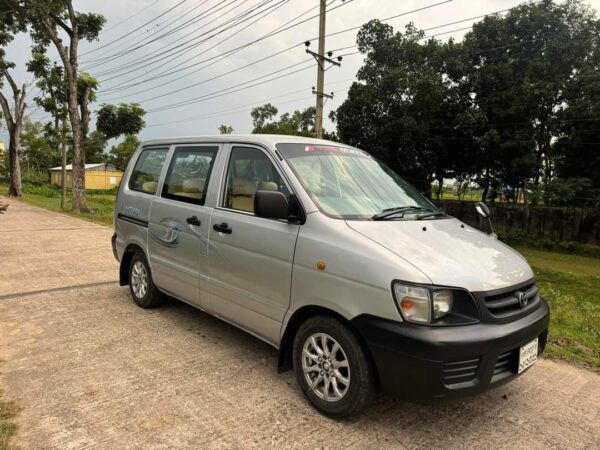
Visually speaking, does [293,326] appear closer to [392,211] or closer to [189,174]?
[392,211]

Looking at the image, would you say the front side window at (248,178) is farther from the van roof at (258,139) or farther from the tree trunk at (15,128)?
the tree trunk at (15,128)

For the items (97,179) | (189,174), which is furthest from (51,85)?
(97,179)

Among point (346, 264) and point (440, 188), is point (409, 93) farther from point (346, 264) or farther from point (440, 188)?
point (346, 264)

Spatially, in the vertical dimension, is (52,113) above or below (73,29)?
below

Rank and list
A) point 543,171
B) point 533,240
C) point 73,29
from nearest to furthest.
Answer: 1. point 73,29
2. point 533,240
3. point 543,171

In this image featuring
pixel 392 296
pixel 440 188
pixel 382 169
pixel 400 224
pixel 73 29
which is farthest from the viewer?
pixel 440 188

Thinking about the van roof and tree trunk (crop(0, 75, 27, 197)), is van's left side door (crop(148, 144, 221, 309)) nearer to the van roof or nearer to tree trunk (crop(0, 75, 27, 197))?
the van roof

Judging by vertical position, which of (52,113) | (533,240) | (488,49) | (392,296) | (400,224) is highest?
(488,49)

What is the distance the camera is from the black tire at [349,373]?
2.73 metres

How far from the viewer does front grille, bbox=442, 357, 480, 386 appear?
2.49 m

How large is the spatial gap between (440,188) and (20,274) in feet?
94.8

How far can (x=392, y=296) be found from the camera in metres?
2.57

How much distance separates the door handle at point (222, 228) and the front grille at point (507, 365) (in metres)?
2.14

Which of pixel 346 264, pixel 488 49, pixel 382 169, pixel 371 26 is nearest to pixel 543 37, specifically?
pixel 488 49
